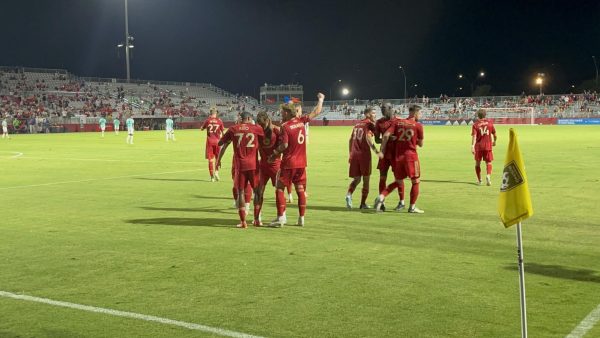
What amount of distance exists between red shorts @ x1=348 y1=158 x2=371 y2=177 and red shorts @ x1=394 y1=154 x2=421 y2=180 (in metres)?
0.61

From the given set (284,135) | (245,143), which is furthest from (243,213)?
(284,135)

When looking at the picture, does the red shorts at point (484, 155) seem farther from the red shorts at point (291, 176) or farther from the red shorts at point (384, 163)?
the red shorts at point (291, 176)

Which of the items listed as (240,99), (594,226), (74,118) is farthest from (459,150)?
(240,99)

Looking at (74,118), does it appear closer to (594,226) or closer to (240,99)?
(240,99)

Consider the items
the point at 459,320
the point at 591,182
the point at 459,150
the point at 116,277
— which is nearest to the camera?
the point at 459,320

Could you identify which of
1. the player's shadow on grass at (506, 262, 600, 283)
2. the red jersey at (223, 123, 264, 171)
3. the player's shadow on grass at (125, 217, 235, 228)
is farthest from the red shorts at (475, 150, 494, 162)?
the player's shadow on grass at (506, 262, 600, 283)

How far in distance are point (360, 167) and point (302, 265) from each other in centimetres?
475

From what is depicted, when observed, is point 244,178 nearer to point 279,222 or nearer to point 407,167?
point 279,222

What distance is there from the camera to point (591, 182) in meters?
16.4

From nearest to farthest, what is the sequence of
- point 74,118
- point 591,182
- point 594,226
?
point 594,226
point 591,182
point 74,118

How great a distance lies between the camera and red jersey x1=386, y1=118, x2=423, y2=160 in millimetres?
11758

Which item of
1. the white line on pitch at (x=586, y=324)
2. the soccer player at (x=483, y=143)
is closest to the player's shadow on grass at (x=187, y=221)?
the white line on pitch at (x=586, y=324)

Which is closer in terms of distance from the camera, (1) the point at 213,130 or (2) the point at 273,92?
(1) the point at 213,130

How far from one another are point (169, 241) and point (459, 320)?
519 cm
